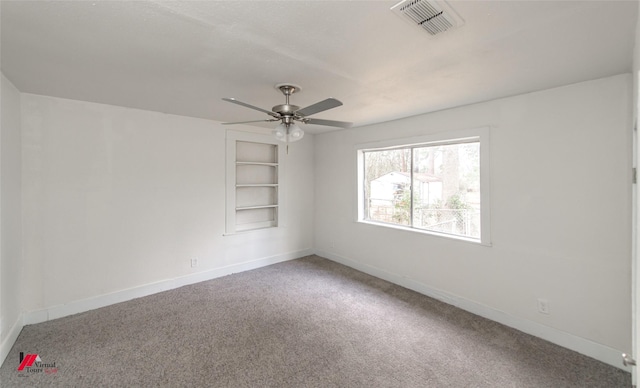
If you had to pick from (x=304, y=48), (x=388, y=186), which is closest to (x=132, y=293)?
(x=304, y=48)

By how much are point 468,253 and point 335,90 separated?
7.81 feet

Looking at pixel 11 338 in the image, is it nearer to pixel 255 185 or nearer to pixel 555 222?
pixel 255 185

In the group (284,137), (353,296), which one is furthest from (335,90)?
(353,296)

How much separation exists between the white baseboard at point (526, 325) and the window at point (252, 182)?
7.41 feet

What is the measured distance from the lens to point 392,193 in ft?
13.4

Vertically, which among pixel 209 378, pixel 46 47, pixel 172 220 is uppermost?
pixel 46 47

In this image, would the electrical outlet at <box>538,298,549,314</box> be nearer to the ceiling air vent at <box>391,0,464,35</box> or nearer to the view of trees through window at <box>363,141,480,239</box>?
the view of trees through window at <box>363,141,480,239</box>

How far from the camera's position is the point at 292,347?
236 centimetres

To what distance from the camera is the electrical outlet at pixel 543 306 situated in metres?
2.48

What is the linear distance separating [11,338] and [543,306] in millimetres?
4934

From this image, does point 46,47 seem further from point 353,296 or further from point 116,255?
point 353,296

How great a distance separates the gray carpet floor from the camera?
1.99m

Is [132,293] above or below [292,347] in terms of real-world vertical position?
above

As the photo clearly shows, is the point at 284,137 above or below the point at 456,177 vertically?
above
